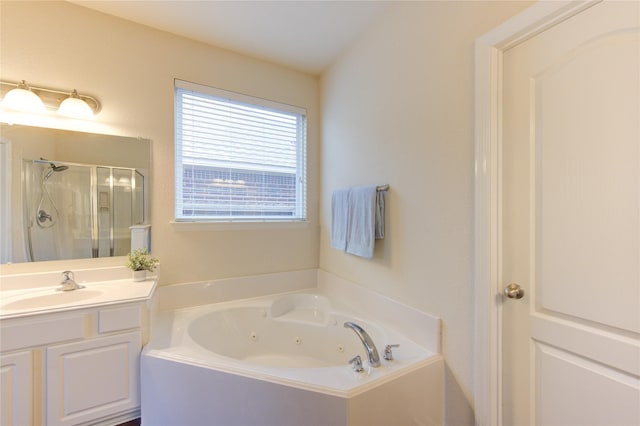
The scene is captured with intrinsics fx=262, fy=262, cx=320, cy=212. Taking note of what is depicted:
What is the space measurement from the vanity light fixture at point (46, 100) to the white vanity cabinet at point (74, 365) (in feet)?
4.00

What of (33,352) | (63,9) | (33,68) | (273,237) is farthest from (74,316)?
(63,9)

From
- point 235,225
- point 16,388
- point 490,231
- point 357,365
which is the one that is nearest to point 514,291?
point 490,231

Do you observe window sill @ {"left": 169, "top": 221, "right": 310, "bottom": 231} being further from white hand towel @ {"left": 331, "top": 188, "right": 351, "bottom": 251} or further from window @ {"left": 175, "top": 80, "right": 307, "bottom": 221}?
white hand towel @ {"left": 331, "top": 188, "right": 351, "bottom": 251}

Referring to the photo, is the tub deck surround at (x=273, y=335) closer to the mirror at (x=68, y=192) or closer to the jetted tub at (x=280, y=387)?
the jetted tub at (x=280, y=387)

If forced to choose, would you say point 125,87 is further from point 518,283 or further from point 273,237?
point 518,283

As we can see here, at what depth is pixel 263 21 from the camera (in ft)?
5.99

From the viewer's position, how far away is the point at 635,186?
31.4 inches

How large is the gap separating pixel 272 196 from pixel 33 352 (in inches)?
66.8

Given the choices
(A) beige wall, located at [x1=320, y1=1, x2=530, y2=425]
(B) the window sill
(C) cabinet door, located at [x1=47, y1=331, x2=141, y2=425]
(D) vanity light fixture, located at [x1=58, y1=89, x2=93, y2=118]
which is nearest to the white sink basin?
(C) cabinet door, located at [x1=47, y1=331, x2=141, y2=425]

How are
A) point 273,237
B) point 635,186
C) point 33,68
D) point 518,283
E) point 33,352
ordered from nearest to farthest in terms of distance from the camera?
point 635,186, point 518,283, point 33,352, point 33,68, point 273,237

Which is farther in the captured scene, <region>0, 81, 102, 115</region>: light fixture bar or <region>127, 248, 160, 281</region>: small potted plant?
<region>127, 248, 160, 281</region>: small potted plant

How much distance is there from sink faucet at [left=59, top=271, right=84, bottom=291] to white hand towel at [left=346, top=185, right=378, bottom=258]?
1770 millimetres

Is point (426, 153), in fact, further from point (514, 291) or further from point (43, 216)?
point (43, 216)

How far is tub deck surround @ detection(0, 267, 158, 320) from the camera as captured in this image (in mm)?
1412
